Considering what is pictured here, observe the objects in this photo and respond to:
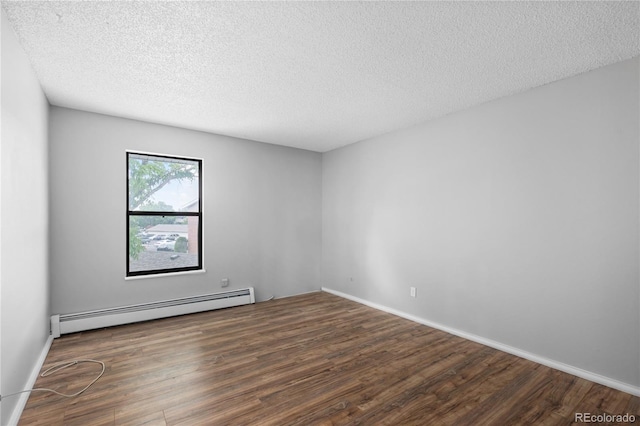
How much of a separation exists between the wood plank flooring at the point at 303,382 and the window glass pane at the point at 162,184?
1568 mm

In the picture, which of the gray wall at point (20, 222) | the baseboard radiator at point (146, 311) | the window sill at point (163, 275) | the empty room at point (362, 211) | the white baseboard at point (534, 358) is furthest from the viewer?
the window sill at point (163, 275)

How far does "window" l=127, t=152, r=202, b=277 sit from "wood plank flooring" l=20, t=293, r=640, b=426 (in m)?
0.89

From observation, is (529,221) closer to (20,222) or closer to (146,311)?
(20,222)

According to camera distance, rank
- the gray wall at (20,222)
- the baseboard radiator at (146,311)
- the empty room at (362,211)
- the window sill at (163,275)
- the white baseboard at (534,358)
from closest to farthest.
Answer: the gray wall at (20,222) → the empty room at (362,211) → the white baseboard at (534,358) → the baseboard radiator at (146,311) → the window sill at (163,275)

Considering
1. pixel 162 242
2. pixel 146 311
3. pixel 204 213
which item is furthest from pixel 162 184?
pixel 146 311

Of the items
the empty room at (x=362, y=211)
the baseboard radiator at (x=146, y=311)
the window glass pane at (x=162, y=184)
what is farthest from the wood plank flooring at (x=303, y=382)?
the window glass pane at (x=162, y=184)

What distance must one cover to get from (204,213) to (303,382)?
2822 millimetres

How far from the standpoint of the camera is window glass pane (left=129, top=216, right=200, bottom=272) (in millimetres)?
3920

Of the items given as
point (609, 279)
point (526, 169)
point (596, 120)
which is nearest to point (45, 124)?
point (526, 169)

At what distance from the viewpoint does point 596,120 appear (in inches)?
99.0

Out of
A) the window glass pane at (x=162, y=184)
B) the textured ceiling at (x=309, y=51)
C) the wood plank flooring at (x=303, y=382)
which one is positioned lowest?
the wood plank flooring at (x=303, y=382)

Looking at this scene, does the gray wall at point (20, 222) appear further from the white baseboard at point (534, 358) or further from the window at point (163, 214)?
the white baseboard at point (534, 358)

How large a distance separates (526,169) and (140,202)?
4.49 m

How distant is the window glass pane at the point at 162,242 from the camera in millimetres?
3920
